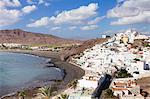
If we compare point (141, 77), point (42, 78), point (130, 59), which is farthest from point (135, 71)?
point (42, 78)

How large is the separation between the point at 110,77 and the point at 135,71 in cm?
348

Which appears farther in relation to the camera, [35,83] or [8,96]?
[35,83]

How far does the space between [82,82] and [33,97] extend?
17.9ft

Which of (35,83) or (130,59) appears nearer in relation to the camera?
(35,83)

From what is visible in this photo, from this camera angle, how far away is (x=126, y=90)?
103 feet

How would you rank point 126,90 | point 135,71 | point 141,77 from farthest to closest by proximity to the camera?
1. point 135,71
2. point 141,77
3. point 126,90

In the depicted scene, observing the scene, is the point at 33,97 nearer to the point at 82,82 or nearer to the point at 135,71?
the point at 82,82

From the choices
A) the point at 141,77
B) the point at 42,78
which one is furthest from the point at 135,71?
the point at 42,78

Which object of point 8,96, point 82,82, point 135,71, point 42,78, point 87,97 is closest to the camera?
point 87,97

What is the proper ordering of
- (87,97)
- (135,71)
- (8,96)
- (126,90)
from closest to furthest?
(87,97), (126,90), (8,96), (135,71)

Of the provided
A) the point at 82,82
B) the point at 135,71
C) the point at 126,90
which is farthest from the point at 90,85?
the point at 135,71

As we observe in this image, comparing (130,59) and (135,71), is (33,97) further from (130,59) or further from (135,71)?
(130,59)

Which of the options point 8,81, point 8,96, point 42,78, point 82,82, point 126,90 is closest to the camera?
point 126,90

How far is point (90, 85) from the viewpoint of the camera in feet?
109
